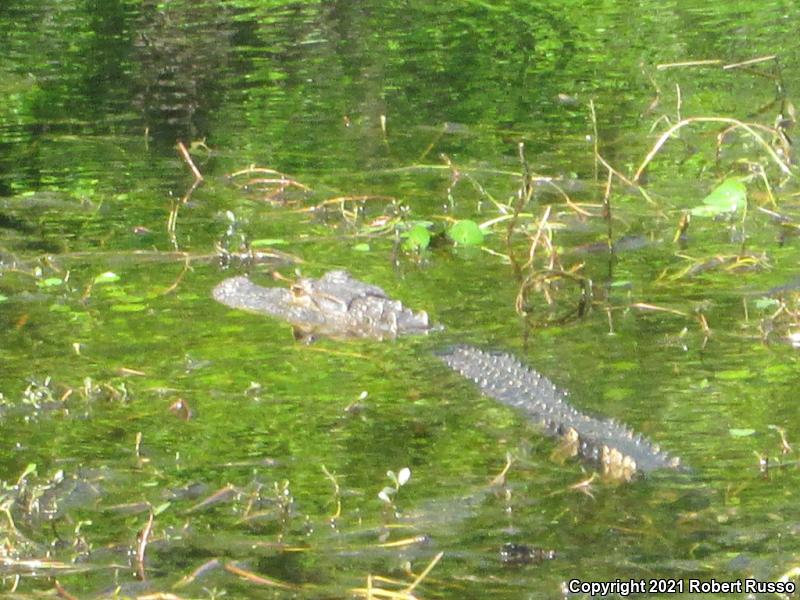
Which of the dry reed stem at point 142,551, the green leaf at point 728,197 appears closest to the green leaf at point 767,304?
the green leaf at point 728,197

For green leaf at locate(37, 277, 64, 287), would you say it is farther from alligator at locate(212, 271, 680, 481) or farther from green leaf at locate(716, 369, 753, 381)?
green leaf at locate(716, 369, 753, 381)

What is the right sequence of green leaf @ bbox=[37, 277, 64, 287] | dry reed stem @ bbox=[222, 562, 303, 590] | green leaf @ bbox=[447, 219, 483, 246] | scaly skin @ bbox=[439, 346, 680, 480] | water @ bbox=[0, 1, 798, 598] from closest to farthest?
dry reed stem @ bbox=[222, 562, 303, 590], water @ bbox=[0, 1, 798, 598], scaly skin @ bbox=[439, 346, 680, 480], green leaf @ bbox=[37, 277, 64, 287], green leaf @ bbox=[447, 219, 483, 246]

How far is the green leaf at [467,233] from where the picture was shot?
575 centimetres

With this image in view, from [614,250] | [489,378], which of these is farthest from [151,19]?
[489,378]

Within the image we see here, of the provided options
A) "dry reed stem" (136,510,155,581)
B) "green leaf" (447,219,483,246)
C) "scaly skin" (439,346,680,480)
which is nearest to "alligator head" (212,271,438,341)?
"scaly skin" (439,346,680,480)

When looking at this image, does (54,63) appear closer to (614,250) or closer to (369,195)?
(369,195)

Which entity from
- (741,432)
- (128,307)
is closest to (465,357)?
(741,432)

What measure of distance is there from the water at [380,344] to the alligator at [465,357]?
0.20 ft

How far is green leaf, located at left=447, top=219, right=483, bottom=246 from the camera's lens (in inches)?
226

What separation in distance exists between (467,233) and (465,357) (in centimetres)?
123

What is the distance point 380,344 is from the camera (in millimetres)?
4926

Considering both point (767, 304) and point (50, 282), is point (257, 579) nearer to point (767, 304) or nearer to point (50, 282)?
point (767, 304)

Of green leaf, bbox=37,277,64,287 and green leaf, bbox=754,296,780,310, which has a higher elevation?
green leaf, bbox=754,296,780,310

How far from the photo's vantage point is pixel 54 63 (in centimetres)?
1015
